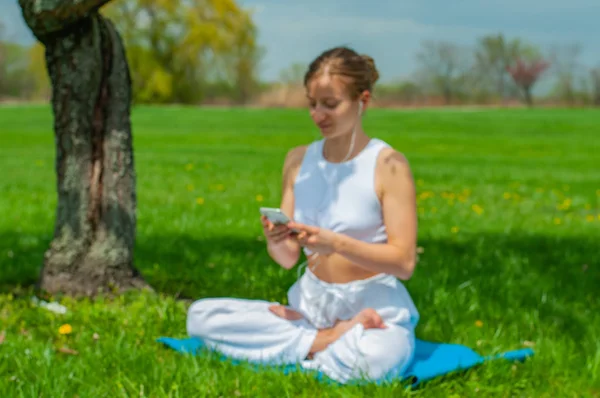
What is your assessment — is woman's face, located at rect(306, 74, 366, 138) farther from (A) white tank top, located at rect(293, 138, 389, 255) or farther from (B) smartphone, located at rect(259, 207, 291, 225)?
(B) smartphone, located at rect(259, 207, 291, 225)

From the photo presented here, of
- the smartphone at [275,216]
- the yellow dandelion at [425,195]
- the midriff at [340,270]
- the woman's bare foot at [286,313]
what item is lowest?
the yellow dandelion at [425,195]

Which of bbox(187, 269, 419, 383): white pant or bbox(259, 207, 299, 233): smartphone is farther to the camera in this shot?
bbox(187, 269, 419, 383): white pant

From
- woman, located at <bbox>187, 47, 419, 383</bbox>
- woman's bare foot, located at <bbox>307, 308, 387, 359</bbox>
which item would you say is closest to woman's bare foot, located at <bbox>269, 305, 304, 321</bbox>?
woman, located at <bbox>187, 47, 419, 383</bbox>

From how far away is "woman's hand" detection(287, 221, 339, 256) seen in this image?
3105 mm

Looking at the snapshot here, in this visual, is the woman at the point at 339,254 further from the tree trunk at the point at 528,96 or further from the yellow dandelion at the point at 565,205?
the tree trunk at the point at 528,96

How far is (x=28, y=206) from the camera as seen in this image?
8.07 m

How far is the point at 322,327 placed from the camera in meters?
3.64

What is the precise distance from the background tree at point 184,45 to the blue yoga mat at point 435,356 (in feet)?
153

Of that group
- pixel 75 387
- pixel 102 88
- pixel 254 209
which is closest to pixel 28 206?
pixel 254 209

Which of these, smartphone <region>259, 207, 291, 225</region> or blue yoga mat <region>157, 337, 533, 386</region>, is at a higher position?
smartphone <region>259, 207, 291, 225</region>

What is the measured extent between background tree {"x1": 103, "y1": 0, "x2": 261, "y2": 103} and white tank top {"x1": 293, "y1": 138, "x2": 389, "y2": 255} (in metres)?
46.8

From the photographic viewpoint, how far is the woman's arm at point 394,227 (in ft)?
10.6

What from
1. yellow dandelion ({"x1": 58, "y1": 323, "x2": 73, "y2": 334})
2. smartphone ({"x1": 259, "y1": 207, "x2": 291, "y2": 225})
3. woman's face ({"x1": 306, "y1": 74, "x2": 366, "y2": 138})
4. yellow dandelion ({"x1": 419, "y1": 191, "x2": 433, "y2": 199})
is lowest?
yellow dandelion ({"x1": 419, "y1": 191, "x2": 433, "y2": 199})

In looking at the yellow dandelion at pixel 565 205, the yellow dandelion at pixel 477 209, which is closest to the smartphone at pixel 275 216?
the yellow dandelion at pixel 477 209
